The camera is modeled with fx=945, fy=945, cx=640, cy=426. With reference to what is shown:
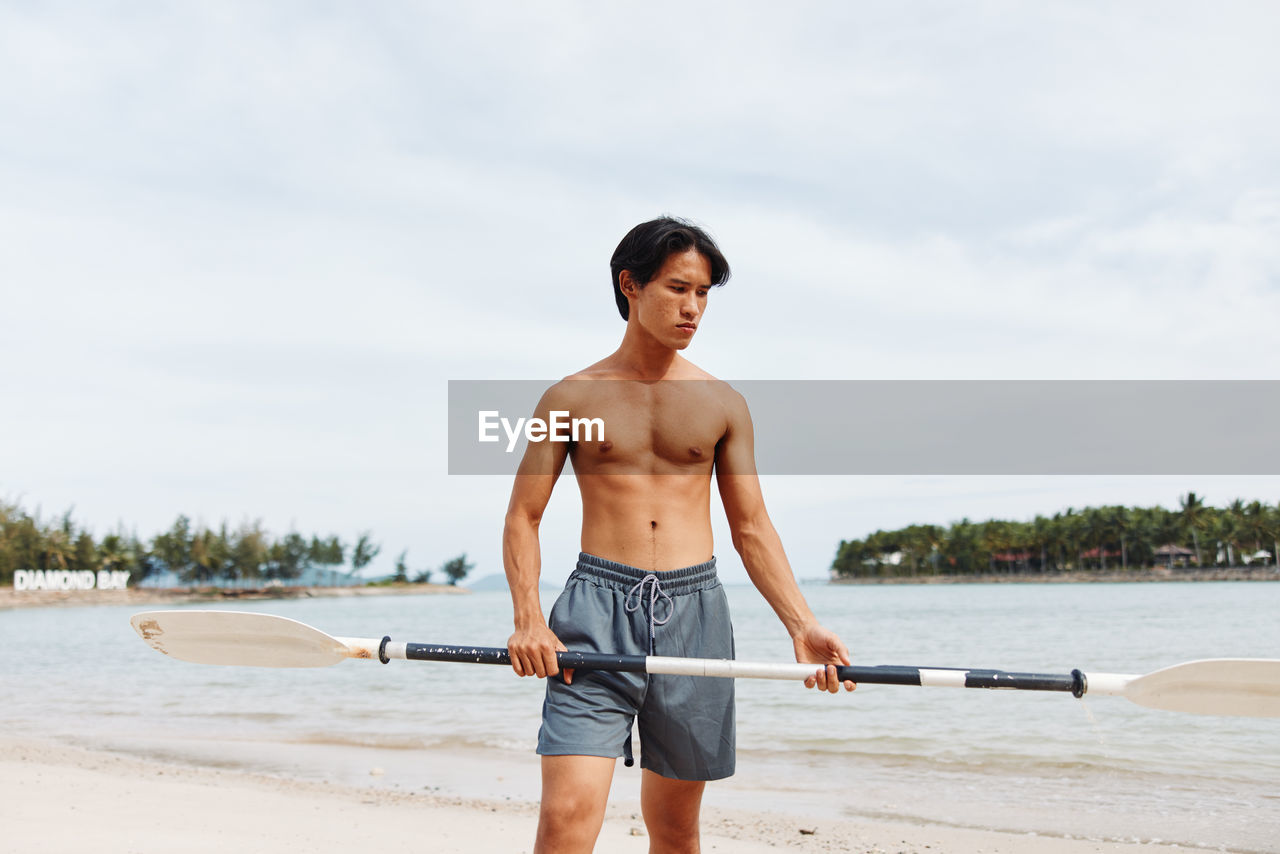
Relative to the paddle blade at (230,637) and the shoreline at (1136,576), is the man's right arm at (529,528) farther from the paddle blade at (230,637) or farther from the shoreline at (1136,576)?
the shoreline at (1136,576)

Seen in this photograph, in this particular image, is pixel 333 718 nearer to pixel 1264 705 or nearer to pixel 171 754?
pixel 171 754

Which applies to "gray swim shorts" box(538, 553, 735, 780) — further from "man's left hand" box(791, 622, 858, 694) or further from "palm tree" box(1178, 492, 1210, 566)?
"palm tree" box(1178, 492, 1210, 566)

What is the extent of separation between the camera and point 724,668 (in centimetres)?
246

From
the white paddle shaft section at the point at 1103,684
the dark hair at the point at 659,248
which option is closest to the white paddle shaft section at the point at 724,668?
the white paddle shaft section at the point at 1103,684

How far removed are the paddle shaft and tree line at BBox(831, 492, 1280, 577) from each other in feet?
323

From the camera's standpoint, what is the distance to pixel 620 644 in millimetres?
2555

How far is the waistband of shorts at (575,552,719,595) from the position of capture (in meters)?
2.60

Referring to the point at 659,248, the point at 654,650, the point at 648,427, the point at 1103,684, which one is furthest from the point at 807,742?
the point at 659,248

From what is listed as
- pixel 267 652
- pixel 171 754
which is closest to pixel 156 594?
pixel 171 754

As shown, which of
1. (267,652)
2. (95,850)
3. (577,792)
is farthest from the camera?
(95,850)

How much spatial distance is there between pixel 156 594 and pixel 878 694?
80.9 metres

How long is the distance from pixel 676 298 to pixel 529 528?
0.76 m

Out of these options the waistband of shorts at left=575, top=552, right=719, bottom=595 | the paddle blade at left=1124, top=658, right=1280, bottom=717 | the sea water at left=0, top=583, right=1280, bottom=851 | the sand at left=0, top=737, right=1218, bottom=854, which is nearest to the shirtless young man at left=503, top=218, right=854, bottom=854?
the waistband of shorts at left=575, top=552, right=719, bottom=595

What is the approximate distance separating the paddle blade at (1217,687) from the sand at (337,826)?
232 cm
